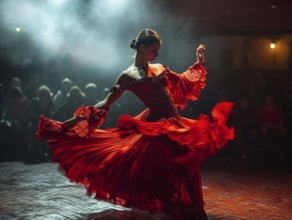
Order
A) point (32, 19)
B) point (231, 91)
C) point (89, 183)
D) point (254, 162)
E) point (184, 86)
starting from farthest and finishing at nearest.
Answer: point (32, 19), point (231, 91), point (254, 162), point (184, 86), point (89, 183)

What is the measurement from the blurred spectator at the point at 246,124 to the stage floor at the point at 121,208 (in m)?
1.62

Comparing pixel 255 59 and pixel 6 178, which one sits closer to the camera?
pixel 6 178

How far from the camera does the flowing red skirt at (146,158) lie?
4465 mm

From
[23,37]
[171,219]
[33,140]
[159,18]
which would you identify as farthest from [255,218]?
[23,37]

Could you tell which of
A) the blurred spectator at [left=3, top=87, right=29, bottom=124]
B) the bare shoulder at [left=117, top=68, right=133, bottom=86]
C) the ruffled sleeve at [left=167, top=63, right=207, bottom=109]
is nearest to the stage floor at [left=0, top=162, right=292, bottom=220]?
the ruffled sleeve at [left=167, top=63, right=207, bottom=109]

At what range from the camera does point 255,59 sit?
13281mm

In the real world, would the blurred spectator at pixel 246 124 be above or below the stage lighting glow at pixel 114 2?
below

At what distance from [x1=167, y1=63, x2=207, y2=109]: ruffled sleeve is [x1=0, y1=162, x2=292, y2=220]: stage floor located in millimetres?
1425

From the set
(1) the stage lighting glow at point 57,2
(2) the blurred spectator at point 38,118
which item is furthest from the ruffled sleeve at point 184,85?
(1) the stage lighting glow at point 57,2

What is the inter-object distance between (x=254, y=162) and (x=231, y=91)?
2246 mm

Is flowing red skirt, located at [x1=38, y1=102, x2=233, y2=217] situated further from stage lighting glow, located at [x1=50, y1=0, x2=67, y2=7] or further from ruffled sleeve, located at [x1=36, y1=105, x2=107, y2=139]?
stage lighting glow, located at [x1=50, y1=0, x2=67, y2=7]

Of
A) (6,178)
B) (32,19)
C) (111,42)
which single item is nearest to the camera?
(6,178)

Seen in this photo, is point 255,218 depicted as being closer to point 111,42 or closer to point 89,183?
point 89,183

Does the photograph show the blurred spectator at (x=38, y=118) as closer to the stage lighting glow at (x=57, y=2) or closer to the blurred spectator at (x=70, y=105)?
the blurred spectator at (x=70, y=105)
